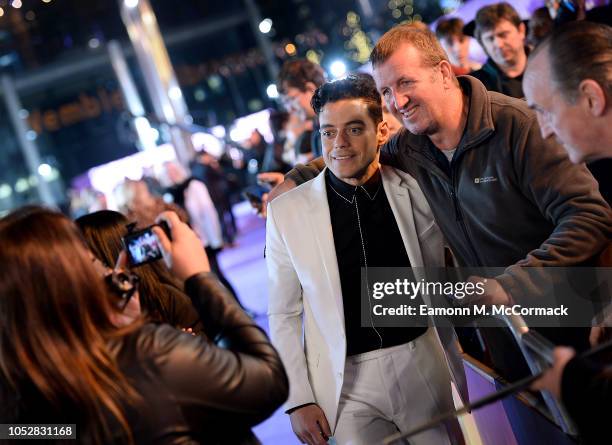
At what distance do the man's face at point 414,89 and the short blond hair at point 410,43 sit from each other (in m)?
0.02

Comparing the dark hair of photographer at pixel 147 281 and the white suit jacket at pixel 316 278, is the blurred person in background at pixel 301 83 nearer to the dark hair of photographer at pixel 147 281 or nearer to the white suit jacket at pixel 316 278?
the white suit jacket at pixel 316 278

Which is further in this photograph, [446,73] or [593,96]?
[446,73]

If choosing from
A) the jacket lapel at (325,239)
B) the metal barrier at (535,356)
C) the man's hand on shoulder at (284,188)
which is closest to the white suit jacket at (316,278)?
the jacket lapel at (325,239)

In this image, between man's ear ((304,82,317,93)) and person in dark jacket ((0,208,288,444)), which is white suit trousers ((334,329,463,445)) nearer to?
person in dark jacket ((0,208,288,444))

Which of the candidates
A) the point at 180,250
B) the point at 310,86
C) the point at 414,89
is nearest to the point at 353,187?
the point at 414,89

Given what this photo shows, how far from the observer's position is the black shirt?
2604mm

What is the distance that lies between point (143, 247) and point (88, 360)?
1.62 feet

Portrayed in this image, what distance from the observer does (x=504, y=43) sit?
13.7 ft

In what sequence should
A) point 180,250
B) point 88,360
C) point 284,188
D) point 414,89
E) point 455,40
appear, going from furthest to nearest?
point 455,40 < point 284,188 < point 414,89 < point 180,250 < point 88,360

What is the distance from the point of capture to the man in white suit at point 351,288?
8.44ft

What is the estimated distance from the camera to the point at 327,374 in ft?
8.57

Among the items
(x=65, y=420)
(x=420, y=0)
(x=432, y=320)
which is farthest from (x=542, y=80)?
(x=420, y=0)

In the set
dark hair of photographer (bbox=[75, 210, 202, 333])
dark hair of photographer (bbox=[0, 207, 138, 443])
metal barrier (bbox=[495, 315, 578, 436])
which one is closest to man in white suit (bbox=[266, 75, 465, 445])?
dark hair of photographer (bbox=[75, 210, 202, 333])

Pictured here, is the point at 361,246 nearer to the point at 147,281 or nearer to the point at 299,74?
the point at 147,281
